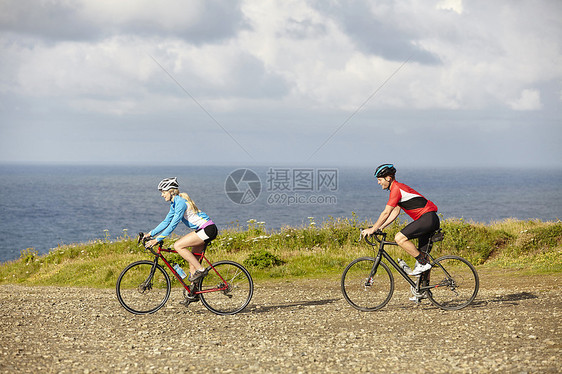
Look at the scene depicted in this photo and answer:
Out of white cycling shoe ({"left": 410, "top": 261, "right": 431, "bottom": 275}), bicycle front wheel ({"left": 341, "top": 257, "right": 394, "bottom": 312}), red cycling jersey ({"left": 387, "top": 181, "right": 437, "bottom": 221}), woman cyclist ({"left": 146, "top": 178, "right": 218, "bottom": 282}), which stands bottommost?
bicycle front wheel ({"left": 341, "top": 257, "right": 394, "bottom": 312})

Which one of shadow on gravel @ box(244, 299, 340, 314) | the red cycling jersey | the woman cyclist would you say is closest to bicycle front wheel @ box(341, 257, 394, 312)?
shadow on gravel @ box(244, 299, 340, 314)

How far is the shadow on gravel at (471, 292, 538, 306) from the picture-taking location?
34.7 feet

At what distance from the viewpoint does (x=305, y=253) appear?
59.1 feet

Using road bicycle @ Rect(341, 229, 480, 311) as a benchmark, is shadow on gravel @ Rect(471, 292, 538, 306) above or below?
below

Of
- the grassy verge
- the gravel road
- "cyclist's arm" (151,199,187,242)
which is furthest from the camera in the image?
the grassy verge

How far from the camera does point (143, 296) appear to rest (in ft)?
33.9

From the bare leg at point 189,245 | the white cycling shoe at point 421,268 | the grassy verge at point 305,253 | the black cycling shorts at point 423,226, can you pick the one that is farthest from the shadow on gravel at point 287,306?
the grassy verge at point 305,253

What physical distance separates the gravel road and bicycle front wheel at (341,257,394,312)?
0.23 m

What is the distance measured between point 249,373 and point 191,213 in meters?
3.75

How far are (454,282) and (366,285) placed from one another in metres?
1.64

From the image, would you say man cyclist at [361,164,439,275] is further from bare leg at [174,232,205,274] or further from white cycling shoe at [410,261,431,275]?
bare leg at [174,232,205,274]

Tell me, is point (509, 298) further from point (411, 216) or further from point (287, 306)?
point (287, 306)

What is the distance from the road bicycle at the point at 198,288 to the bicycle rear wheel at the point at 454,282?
3580 millimetres

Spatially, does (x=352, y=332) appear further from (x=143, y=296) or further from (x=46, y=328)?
(x=46, y=328)
